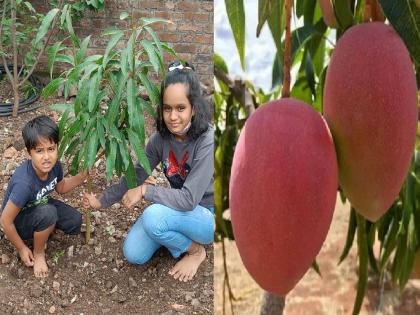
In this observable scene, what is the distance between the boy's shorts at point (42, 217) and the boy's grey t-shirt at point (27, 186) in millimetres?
19

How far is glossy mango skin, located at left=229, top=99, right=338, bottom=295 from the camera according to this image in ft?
0.80

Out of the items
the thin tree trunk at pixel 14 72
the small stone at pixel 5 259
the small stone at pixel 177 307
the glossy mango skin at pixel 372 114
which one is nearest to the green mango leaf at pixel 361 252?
the glossy mango skin at pixel 372 114

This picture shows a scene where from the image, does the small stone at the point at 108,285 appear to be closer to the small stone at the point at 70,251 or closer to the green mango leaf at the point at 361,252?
the small stone at the point at 70,251

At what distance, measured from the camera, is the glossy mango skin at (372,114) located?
0.24 meters

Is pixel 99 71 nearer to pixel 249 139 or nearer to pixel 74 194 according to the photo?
pixel 74 194

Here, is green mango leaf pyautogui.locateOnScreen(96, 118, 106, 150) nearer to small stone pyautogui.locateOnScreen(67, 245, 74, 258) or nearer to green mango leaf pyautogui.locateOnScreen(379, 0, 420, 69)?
small stone pyautogui.locateOnScreen(67, 245, 74, 258)

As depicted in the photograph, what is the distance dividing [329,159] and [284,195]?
0.08ft

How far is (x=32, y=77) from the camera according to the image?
4.76 feet

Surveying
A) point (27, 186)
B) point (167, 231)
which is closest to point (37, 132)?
point (27, 186)

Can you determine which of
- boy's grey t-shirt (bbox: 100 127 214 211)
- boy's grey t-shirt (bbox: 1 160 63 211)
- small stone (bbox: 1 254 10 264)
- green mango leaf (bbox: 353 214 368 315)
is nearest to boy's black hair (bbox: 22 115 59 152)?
boy's grey t-shirt (bbox: 1 160 63 211)

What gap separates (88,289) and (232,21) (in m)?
0.99

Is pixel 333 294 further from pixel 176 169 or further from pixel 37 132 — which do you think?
pixel 37 132

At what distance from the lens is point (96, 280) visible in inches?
47.9

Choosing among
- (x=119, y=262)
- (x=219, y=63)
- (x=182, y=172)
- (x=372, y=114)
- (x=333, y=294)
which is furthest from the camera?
(x=119, y=262)
